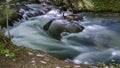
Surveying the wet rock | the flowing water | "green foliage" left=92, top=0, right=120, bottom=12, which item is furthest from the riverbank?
"green foliage" left=92, top=0, right=120, bottom=12

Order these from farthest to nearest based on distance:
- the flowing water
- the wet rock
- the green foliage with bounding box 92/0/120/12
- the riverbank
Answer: the green foliage with bounding box 92/0/120/12 < the wet rock < the flowing water < the riverbank

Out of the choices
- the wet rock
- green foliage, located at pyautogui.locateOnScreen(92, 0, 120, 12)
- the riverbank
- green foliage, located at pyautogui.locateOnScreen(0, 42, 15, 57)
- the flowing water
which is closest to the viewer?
the riverbank

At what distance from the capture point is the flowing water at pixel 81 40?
333 inches

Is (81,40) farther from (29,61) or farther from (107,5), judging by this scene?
(107,5)

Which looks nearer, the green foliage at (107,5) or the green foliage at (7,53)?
the green foliage at (7,53)

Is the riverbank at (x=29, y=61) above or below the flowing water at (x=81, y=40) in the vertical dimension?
above

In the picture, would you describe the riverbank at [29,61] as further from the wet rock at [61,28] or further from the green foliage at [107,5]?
the green foliage at [107,5]

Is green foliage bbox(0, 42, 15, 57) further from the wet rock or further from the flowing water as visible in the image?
the wet rock

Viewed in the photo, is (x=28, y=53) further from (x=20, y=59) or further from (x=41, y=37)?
(x=41, y=37)

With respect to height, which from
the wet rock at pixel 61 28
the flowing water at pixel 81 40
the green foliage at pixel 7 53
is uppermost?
the green foliage at pixel 7 53

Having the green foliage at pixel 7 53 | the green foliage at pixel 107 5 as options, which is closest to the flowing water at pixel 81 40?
the green foliage at pixel 107 5

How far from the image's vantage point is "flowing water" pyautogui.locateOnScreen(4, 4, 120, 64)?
27.8 ft

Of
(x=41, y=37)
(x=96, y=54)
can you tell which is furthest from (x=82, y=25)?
(x=96, y=54)

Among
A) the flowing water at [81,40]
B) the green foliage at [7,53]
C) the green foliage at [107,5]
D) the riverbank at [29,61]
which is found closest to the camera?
the riverbank at [29,61]
